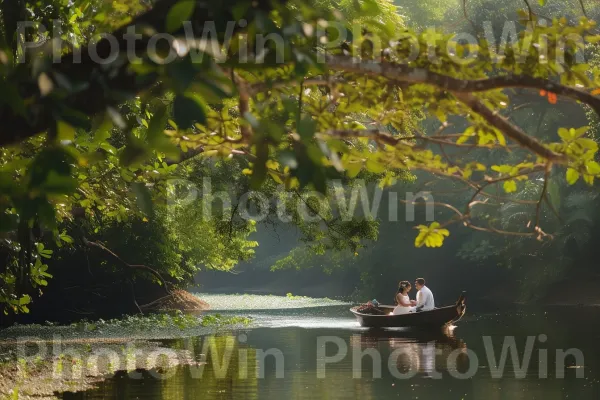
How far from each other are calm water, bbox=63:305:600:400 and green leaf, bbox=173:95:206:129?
870 centimetres

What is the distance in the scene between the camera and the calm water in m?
11.8

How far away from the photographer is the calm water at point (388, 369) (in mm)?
11828

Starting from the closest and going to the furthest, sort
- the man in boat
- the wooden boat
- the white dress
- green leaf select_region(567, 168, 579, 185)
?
1. green leaf select_region(567, 168, 579, 185)
2. the wooden boat
3. the man in boat
4. the white dress

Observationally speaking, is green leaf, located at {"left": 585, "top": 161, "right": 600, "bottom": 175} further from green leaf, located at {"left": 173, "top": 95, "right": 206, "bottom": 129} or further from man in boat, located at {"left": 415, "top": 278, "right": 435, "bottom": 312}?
man in boat, located at {"left": 415, "top": 278, "right": 435, "bottom": 312}

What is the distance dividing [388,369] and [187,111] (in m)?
12.1

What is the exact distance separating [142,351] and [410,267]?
1224 inches

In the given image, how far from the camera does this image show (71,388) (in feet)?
39.3

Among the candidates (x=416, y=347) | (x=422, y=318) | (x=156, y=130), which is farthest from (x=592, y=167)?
(x=422, y=318)

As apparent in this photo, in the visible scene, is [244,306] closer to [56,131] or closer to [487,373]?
[487,373]

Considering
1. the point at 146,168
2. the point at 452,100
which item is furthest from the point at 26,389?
the point at 452,100

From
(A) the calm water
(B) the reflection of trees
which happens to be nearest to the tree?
(A) the calm water

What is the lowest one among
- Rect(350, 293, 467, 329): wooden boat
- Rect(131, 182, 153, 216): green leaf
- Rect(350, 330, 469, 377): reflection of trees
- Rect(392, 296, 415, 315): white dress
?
Rect(350, 330, 469, 377): reflection of trees

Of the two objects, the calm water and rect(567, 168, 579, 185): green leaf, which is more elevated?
rect(567, 168, 579, 185): green leaf

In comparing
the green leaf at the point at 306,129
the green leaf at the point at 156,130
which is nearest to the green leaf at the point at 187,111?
the green leaf at the point at 156,130
